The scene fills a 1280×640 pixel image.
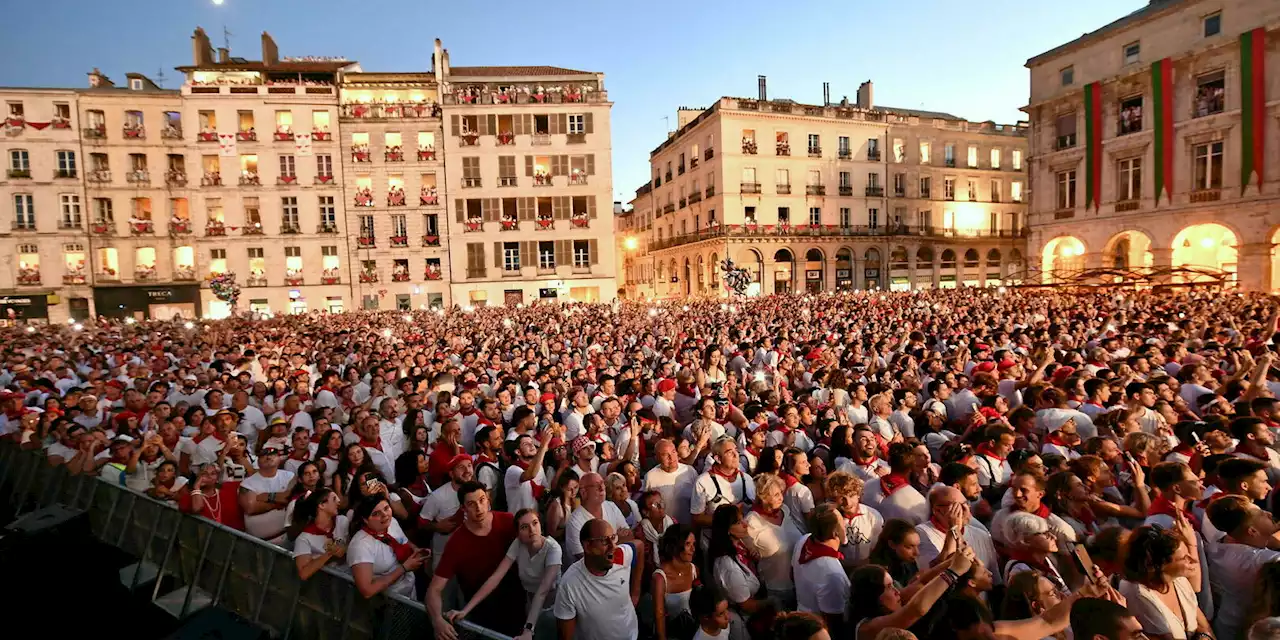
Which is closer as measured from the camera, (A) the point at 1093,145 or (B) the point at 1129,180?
(B) the point at 1129,180

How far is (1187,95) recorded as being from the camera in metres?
29.7

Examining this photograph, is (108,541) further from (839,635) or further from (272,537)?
(839,635)

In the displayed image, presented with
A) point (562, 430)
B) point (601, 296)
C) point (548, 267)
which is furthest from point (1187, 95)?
point (562, 430)

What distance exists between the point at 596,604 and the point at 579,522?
2.61 feet

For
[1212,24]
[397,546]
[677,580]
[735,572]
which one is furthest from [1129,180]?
[397,546]

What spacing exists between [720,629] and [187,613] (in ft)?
16.0

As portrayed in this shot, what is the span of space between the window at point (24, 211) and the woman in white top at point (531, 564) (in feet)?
155

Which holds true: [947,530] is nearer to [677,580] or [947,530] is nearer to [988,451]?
[677,580]

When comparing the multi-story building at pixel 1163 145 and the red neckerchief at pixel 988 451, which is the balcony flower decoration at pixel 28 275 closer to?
the red neckerchief at pixel 988 451

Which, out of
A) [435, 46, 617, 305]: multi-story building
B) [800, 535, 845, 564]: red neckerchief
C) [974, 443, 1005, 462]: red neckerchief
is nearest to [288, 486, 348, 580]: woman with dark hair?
[800, 535, 845, 564]: red neckerchief

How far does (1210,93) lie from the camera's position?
29.0 metres

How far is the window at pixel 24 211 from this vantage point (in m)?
35.7

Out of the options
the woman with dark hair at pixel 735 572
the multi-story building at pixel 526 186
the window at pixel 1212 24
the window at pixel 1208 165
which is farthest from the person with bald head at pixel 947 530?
the window at pixel 1212 24

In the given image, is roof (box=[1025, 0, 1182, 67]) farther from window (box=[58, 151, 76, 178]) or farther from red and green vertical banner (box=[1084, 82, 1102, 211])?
window (box=[58, 151, 76, 178])
